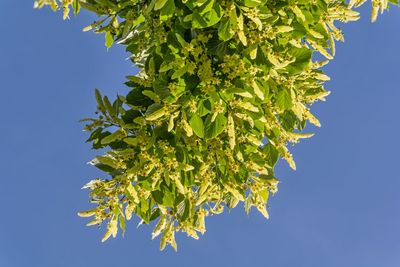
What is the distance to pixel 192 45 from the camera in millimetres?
4691

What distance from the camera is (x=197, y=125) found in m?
4.86

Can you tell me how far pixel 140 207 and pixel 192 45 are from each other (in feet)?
5.91

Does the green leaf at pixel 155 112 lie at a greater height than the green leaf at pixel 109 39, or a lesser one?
lesser

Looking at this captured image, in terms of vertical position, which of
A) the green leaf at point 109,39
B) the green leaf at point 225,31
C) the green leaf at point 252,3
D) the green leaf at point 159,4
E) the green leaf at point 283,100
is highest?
the green leaf at point 109,39

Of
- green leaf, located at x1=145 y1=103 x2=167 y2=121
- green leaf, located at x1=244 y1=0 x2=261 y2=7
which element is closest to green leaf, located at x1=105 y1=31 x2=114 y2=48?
green leaf, located at x1=145 y1=103 x2=167 y2=121

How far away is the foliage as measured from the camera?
4738mm

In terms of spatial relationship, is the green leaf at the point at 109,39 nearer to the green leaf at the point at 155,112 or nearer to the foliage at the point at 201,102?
the foliage at the point at 201,102

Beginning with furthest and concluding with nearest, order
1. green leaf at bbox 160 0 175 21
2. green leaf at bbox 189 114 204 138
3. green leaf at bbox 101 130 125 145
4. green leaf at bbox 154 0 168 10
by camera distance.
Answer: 1. green leaf at bbox 101 130 125 145
2. green leaf at bbox 189 114 204 138
3. green leaf at bbox 160 0 175 21
4. green leaf at bbox 154 0 168 10

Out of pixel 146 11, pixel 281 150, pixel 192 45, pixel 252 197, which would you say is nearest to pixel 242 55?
pixel 192 45

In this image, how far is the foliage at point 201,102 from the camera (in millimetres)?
4738

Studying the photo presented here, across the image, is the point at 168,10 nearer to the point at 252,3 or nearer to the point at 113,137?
the point at 252,3

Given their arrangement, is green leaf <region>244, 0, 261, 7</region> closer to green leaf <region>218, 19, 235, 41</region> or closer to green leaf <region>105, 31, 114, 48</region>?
green leaf <region>218, 19, 235, 41</region>

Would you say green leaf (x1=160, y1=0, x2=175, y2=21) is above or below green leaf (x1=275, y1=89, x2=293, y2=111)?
above

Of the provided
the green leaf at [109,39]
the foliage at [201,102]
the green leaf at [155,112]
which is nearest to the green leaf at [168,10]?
the foliage at [201,102]
